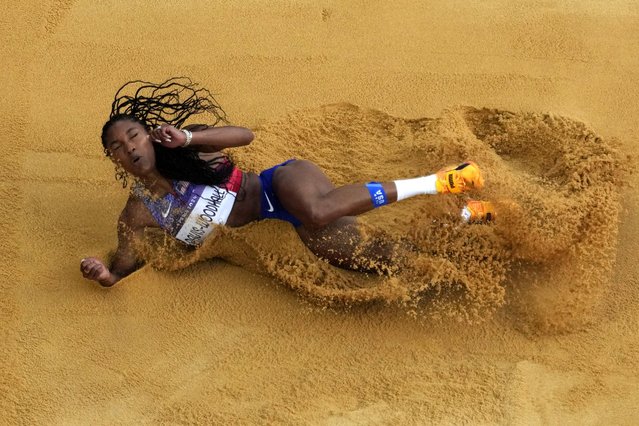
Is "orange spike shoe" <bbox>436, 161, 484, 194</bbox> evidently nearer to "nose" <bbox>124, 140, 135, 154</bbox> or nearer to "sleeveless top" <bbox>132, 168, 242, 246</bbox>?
"sleeveless top" <bbox>132, 168, 242, 246</bbox>

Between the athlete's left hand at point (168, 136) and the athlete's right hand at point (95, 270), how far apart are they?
0.62 meters

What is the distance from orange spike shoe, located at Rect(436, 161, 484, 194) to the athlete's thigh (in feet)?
1.56

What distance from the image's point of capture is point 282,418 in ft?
10.3

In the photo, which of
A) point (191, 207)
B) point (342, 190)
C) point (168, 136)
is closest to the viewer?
point (168, 136)

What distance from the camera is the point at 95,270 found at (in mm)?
3521

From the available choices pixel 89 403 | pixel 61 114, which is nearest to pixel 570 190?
pixel 89 403

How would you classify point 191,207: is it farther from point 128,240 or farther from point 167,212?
point 128,240

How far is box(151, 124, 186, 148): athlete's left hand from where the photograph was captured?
3.30m

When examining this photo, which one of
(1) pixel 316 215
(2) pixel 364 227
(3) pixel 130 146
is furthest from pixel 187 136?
(2) pixel 364 227

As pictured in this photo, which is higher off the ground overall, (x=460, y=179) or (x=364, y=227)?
(x=460, y=179)

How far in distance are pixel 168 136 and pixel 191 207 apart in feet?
1.34

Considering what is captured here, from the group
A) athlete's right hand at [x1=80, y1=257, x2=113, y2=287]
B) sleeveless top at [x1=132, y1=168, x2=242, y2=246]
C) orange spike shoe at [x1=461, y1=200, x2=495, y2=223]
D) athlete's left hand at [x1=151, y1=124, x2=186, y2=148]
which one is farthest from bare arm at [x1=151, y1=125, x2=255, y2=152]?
orange spike shoe at [x1=461, y1=200, x2=495, y2=223]

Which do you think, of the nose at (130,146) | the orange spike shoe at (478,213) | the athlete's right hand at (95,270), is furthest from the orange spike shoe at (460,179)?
the athlete's right hand at (95,270)

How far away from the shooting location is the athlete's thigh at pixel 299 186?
135 inches
